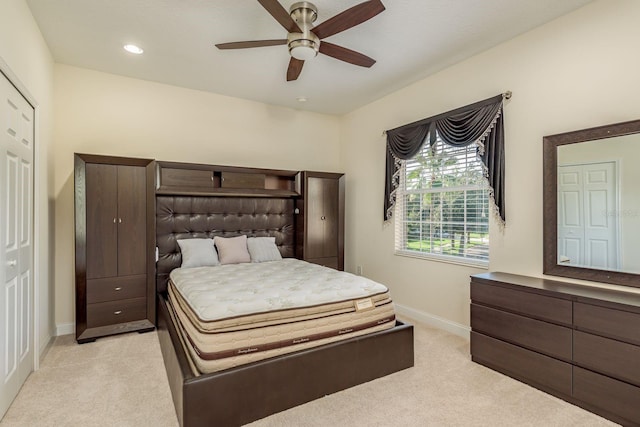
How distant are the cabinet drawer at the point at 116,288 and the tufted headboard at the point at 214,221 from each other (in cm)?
25

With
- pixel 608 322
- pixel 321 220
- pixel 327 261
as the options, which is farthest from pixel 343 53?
pixel 327 261

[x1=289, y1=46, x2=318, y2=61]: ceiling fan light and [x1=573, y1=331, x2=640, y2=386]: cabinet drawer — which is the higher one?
[x1=289, y1=46, x2=318, y2=61]: ceiling fan light

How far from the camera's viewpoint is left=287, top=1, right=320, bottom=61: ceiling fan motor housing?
2.26m

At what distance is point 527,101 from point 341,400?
111 inches

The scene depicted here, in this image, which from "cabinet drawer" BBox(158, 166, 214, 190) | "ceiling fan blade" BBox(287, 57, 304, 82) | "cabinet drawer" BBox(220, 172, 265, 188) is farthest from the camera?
"cabinet drawer" BBox(220, 172, 265, 188)

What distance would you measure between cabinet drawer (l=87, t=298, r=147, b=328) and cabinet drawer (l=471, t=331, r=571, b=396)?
325cm

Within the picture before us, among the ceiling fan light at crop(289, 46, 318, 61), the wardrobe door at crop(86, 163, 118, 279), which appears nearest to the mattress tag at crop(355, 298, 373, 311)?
the ceiling fan light at crop(289, 46, 318, 61)

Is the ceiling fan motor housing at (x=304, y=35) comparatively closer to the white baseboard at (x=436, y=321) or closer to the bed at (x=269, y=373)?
the bed at (x=269, y=373)

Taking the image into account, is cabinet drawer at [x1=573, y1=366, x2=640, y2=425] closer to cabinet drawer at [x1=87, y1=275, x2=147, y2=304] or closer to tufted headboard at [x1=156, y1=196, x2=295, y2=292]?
tufted headboard at [x1=156, y1=196, x2=295, y2=292]

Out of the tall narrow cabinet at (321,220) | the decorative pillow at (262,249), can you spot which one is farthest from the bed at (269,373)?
the tall narrow cabinet at (321,220)

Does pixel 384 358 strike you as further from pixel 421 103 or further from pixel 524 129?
pixel 421 103

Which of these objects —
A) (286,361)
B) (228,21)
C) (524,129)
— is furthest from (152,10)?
(524,129)

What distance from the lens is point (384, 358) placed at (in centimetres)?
249

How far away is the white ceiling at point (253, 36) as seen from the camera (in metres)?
2.48
